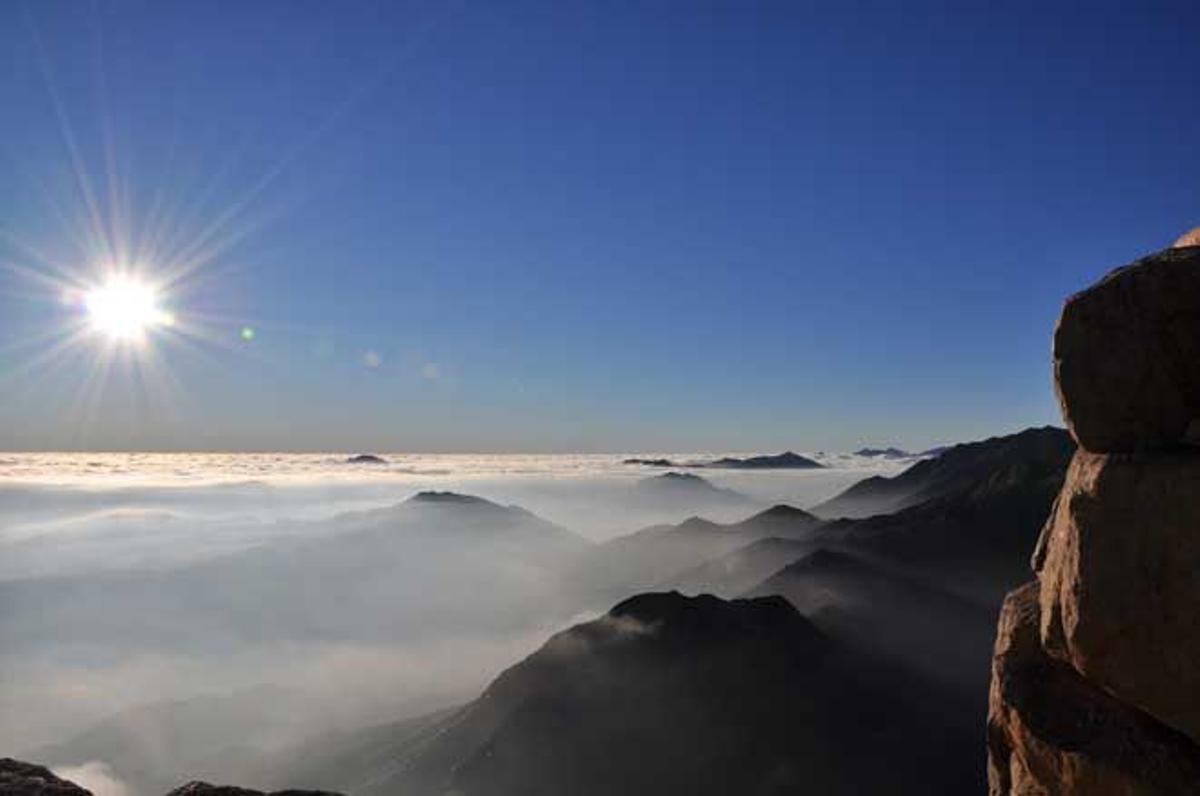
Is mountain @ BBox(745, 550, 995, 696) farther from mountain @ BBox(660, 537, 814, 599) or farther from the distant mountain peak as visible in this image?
mountain @ BBox(660, 537, 814, 599)

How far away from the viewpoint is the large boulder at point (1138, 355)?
12375mm

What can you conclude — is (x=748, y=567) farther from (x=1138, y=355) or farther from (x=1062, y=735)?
(x=1138, y=355)

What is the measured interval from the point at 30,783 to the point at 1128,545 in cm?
2463

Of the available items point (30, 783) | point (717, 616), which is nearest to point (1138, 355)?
point (30, 783)

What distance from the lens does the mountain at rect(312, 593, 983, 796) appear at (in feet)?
253

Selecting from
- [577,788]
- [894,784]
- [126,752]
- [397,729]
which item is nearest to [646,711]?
[577,788]

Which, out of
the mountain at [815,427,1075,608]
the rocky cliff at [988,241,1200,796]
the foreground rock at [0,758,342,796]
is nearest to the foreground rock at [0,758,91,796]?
the foreground rock at [0,758,342,796]

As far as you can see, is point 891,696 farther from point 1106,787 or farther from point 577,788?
point 1106,787

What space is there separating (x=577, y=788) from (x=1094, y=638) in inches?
3032

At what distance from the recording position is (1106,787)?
12.6 m

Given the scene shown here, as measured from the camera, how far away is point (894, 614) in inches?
4756

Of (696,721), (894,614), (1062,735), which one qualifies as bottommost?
(696,721)

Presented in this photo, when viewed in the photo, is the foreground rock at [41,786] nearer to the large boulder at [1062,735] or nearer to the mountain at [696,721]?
the large boulder at [1062,735]

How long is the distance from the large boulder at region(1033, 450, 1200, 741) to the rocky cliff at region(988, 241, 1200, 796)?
0.06 ft
